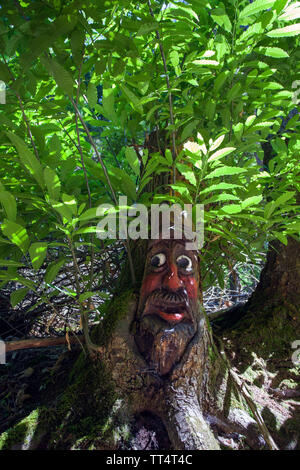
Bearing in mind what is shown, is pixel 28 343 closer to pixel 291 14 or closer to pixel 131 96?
pixel 131 96

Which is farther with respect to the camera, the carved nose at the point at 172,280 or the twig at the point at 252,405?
the carved nose at the point at 172,280

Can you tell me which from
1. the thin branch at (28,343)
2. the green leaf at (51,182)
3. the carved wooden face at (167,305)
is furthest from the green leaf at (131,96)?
the thin branch at (28,343)

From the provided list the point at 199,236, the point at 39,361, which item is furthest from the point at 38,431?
the point at 199,236

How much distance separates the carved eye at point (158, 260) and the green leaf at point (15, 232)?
1.91ft

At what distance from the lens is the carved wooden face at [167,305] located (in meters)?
1.29

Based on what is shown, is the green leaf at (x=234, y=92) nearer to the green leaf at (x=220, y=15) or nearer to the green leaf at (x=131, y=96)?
the green leaf at (x=220, y=15)

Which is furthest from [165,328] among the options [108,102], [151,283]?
[108,102]

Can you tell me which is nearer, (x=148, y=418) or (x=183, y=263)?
(x=148, y=418)

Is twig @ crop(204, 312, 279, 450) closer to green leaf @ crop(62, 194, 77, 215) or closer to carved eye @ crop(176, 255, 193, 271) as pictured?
carved eye @ crop(176, 255, 193, 271)

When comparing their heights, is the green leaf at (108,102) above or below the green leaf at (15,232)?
above

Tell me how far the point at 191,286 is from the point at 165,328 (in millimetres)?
218

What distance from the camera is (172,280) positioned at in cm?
136

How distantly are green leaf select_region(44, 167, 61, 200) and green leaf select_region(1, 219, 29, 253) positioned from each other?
13cm

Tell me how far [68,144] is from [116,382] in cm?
130
